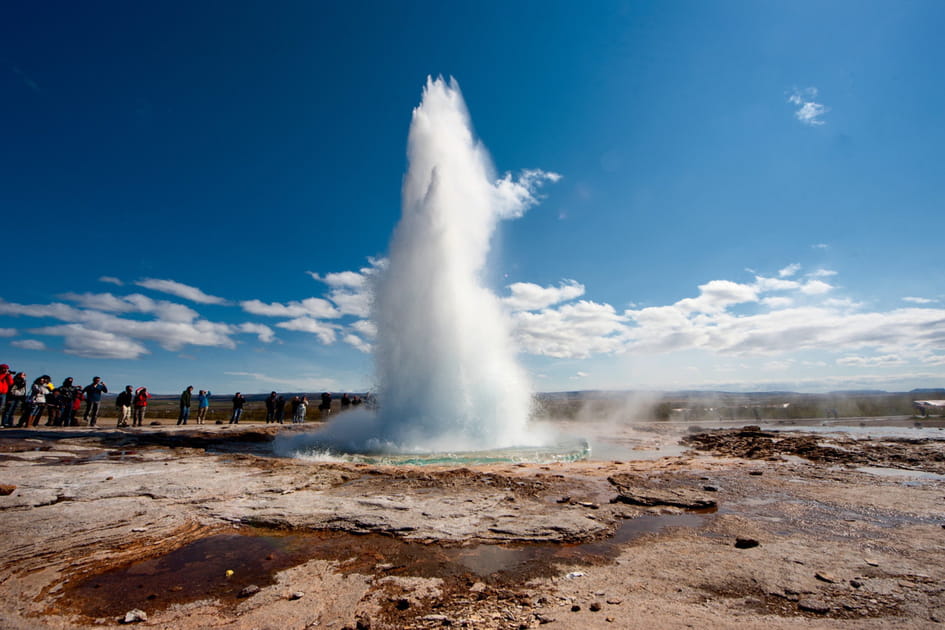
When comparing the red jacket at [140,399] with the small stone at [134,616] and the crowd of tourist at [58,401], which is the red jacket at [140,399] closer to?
the crowd of tourist at [58,401]

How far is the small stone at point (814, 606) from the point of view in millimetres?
3391

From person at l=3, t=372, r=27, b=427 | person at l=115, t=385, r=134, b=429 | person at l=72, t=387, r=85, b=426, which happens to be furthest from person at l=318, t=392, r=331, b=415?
person at l=3, t=372, r=27, b=427

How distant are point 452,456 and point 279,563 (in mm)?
9333

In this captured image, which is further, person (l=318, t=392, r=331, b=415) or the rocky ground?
person (l=318, t=392, r=331, b=415)

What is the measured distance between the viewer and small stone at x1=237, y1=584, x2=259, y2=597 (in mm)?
3680

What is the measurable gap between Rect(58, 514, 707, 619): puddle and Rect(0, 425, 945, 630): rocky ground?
3cm

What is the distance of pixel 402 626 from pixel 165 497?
5.73 m

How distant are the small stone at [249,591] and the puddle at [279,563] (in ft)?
0.20

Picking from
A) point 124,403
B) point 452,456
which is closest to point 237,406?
point 124,403

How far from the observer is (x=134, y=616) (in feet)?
10.8

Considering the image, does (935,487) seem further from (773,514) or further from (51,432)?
(51,432)

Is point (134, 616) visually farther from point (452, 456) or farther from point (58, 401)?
point (58, 401)

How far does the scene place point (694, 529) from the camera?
5641mm

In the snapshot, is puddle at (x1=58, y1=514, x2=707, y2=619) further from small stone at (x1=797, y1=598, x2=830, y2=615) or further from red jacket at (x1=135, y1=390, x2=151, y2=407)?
red jacket at (x1=135, y1=390, x2=151, y2=407)
